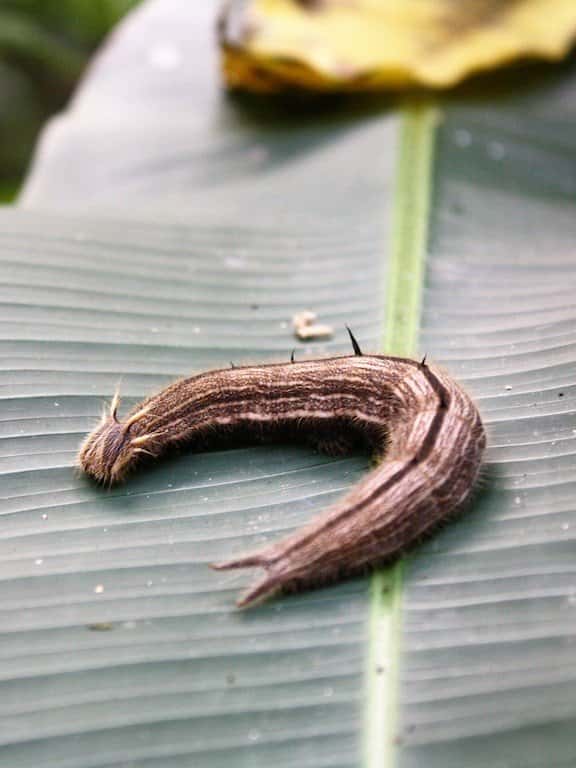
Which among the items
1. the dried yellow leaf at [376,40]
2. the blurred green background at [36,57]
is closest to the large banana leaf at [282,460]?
the dried yellow leaf at [376,40]

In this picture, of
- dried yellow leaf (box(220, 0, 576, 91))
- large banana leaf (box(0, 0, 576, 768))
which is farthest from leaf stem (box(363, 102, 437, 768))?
dried yellow leaf (box(220, 0, 576, 91))

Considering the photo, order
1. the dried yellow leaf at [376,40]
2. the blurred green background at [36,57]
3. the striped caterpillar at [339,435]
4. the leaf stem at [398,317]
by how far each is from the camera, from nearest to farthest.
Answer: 1. the leaf stem at [398,317]
2. the striped caterpillar at [339,435]
3. the dried yellow leaf at [376,40]
4. the blurred green background at [36,57]

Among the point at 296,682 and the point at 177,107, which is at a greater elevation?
the point at 296,682

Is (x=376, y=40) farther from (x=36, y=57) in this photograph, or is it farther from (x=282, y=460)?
(x=36, y=57)

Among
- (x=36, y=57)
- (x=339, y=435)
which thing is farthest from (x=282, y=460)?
(x=36, y=57)

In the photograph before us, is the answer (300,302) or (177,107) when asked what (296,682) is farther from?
(177,107)

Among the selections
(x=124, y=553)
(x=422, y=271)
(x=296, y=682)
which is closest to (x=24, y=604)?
(x=124, y=553)

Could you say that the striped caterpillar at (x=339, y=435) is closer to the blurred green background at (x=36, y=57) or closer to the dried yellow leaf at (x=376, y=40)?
the dried yellow leaf at (x=376, y=40)
